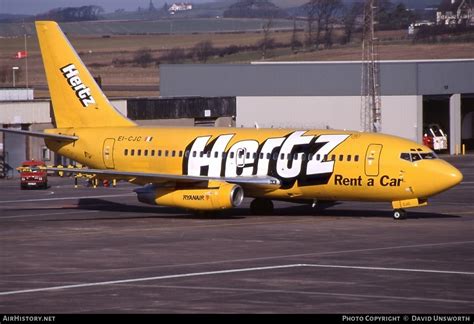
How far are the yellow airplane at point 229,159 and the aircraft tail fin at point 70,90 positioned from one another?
5 centimetres

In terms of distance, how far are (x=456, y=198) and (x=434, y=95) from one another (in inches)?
1401

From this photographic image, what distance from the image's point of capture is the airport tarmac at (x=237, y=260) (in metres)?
28.6

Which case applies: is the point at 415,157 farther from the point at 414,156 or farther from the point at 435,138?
the point at 435,138

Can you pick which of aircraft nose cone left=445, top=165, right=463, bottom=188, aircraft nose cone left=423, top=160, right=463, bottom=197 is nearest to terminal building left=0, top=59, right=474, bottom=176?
aircraft nose cone left=423, top=160, right=463, bottom=197

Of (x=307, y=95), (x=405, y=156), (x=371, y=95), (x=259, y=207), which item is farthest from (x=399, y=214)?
(x=307, y=95)

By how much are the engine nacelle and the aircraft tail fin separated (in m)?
6.31

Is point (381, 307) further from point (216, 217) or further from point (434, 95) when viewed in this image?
point (434, 95)

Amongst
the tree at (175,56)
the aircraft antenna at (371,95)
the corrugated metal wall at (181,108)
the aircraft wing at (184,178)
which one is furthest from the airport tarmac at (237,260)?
the tree at (175,56)

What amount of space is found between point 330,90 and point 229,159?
4592cm

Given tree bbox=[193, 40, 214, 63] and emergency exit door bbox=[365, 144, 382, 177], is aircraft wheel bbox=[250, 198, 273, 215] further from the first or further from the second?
tree bbox=[193, 40, 214, 63]

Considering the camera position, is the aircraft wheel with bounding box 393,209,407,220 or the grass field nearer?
the aircraft wheel with bounding box 393,209,407,220

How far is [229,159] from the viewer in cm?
5097

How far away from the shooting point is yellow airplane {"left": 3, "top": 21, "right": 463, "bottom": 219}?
157 feet

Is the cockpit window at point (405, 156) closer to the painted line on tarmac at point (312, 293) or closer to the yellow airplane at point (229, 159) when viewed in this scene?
the yellow airplane at point (229, 159)
